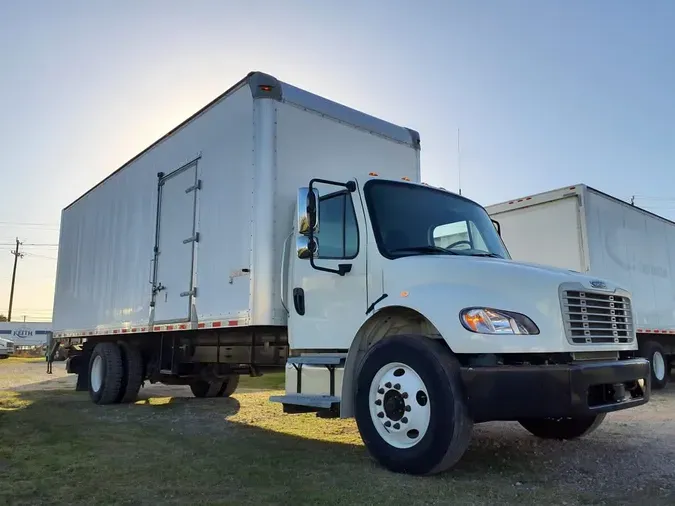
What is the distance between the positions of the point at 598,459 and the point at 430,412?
2023 mm

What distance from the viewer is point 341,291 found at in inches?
220

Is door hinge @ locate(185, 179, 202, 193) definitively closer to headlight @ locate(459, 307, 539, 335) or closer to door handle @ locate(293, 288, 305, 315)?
door handle @ locate(293, 288, 305, 315)

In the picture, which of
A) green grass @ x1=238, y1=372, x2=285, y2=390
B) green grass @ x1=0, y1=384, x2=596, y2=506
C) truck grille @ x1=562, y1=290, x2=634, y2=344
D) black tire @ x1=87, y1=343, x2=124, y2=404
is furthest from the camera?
green grass @ x1=238, y1=372, x2=285, y2=390

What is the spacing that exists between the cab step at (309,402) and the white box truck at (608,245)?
272 inches

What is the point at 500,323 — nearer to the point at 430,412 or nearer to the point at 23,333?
the point at 430,412

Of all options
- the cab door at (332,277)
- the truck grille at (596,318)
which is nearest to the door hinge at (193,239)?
the cab door at (332,277)

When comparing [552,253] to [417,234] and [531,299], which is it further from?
[531,299]

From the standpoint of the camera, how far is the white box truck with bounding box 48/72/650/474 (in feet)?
14.2

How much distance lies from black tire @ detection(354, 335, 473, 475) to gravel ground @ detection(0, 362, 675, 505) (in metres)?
0.62

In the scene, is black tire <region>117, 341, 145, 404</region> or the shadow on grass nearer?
the shadow on grass

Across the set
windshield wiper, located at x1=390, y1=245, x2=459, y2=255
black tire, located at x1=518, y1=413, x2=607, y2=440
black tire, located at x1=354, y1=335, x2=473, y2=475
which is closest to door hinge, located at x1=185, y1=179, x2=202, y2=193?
windshield wiper, located at x1=390, y1=245, x2=459, y2=255

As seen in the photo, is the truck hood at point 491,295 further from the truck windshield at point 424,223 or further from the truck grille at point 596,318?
the truck windshield at point 424,223

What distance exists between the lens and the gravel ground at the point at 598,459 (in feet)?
14.1

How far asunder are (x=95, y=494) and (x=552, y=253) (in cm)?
970
